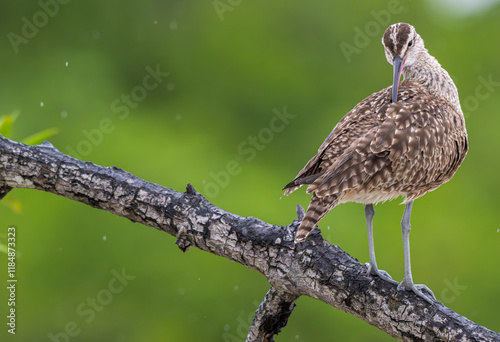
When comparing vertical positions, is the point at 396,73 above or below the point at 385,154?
above

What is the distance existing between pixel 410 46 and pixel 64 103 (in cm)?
682

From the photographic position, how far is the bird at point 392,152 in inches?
148

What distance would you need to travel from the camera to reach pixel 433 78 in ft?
15.1

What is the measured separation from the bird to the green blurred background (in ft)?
15.0

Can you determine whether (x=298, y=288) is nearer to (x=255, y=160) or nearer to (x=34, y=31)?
(x=255, y=160)

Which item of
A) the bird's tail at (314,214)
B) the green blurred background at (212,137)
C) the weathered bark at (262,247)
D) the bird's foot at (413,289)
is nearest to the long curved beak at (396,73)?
the bird's tail at (314,214)

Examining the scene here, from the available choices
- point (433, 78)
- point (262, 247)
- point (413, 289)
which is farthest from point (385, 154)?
point (433, 78)

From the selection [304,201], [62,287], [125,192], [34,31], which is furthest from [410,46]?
[34,31]

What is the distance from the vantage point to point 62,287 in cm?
914

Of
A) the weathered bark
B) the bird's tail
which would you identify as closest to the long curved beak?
the bird's tail

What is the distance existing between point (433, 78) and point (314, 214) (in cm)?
158

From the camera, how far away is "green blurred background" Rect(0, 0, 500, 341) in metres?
9.11

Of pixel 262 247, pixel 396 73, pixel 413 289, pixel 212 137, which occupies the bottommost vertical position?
pixel 262 247

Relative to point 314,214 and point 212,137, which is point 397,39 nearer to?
point 314,214
